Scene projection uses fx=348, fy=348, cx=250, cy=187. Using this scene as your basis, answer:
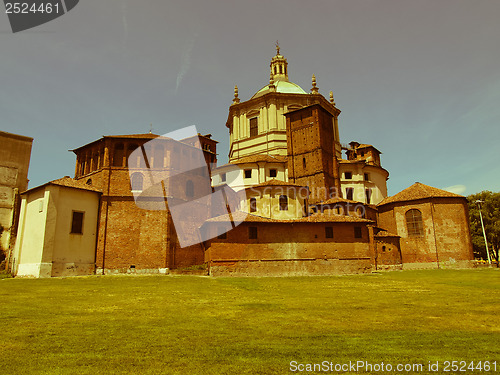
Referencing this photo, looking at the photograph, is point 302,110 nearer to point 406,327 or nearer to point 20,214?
point 20,214

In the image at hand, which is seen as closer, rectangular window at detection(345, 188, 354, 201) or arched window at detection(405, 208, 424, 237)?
arched window at detection(405, 208, 424, 237)

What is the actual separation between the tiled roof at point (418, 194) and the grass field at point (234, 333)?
27.5 m

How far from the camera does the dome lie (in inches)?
1986

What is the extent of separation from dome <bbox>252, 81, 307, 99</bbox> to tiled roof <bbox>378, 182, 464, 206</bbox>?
66.2 feet

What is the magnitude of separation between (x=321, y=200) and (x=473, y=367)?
108 feet

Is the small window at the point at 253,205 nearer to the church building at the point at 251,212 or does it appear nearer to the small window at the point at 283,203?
the church building at the point at 251,212

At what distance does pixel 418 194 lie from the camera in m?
39.7

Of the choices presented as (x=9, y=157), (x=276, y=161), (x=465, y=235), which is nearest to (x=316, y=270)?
(x=276, y=161)

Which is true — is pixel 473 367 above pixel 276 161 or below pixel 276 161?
below

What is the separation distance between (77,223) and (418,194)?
3606 cm

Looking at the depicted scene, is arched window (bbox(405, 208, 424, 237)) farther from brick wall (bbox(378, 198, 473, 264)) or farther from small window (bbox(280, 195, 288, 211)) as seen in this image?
small window (bbox(280, 195, 288, 211))

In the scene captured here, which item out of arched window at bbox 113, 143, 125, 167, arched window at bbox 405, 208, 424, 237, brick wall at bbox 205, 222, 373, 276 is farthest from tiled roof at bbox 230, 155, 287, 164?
arched window at bbox 405, 208, 424, 237

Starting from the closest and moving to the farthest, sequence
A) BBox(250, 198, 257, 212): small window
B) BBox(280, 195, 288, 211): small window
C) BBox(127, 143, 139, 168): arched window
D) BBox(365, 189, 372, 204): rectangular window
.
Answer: BBox(280, 195, 288, 211): small window, BBox(250, 198, 257, 212): small window, BBox(127, 143, 139, 168): arched window, BBox(365, 189, 372, 204): rectangular window

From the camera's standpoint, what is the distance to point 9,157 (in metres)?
37.9
